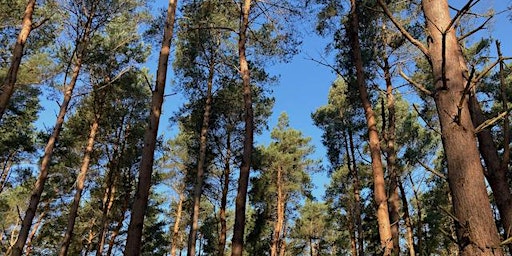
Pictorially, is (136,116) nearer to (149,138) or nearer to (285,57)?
(285,57)

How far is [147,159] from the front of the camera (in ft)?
19.8

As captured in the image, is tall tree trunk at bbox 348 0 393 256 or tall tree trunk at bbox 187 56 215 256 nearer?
tall tree trunk at bbox 348 0 393 256

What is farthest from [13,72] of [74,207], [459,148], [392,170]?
[392,170]

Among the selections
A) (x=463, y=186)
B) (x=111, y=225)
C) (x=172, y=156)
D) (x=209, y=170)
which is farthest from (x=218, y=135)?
(x=463, y=186)

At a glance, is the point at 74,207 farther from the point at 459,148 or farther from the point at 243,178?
the point at 459,148

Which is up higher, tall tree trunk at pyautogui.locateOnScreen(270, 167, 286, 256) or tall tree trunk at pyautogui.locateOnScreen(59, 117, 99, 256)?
tall tree trunk at pyautogui.locateOnScreen(270, 167, 286, 256)

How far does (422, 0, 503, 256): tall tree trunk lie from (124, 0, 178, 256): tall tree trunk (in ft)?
14.6

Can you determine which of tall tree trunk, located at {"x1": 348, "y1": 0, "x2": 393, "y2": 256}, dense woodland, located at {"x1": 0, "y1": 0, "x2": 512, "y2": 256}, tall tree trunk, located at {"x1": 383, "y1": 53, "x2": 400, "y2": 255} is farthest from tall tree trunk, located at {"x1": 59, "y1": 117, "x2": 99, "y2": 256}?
tall tree trunk, located at {"x1": 383, "y1": 53, "x2": 400, "y2": 255}

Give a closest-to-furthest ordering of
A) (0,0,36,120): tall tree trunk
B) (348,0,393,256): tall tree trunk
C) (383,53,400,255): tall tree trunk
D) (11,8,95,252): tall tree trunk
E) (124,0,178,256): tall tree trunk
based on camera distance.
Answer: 1. (124,0,178,256): tall tree trunk
2. (348,0,393,256): tall tree trunk
3. (0,0,36,120): tall tree trunk
4. (11,8,95,252): tall tree trunk
5. (383,53,400,255): tall tree trunk

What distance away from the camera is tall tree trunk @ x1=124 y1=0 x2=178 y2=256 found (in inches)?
212

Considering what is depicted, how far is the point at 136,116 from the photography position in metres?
16.6

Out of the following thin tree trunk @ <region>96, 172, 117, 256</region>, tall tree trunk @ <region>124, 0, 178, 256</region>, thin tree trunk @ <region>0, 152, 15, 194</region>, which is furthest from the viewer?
thin tree trunk @ <region>0, 152, 15, 194</region>

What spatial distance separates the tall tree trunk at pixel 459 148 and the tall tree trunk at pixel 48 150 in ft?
33.3

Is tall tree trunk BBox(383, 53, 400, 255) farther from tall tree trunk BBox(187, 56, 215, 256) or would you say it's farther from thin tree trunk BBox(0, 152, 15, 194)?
thin tree trunk BBox(0, 152, 15, 194)
